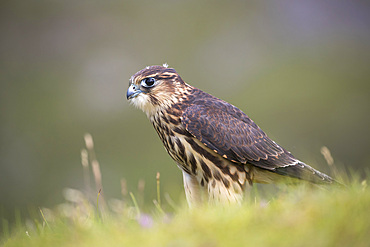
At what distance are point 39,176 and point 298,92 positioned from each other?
7.38m

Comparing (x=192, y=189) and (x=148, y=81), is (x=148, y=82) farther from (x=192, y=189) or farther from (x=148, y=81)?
(x=192, y=189)

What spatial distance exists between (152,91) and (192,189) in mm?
1035

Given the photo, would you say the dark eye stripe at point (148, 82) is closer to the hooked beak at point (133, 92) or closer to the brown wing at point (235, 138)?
the hooked beak at point (133, 92)

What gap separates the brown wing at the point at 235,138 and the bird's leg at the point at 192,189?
0.42m

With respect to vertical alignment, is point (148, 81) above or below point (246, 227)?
above

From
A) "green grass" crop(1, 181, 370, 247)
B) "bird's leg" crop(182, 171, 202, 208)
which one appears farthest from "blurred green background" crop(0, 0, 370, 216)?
"green grass" crop(1, 181, 370, 247)

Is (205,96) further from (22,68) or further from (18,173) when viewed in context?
(22,68)

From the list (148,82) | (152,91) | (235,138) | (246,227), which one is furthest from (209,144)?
(246,227)

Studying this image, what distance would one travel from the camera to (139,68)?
43.5 feet

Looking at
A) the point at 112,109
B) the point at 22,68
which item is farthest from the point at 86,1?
the point at 112,109

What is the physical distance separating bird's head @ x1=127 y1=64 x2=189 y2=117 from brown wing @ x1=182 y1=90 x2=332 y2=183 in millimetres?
236

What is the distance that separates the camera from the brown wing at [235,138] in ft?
13.9

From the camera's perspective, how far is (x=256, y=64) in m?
13.8

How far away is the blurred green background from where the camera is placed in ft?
36.9
